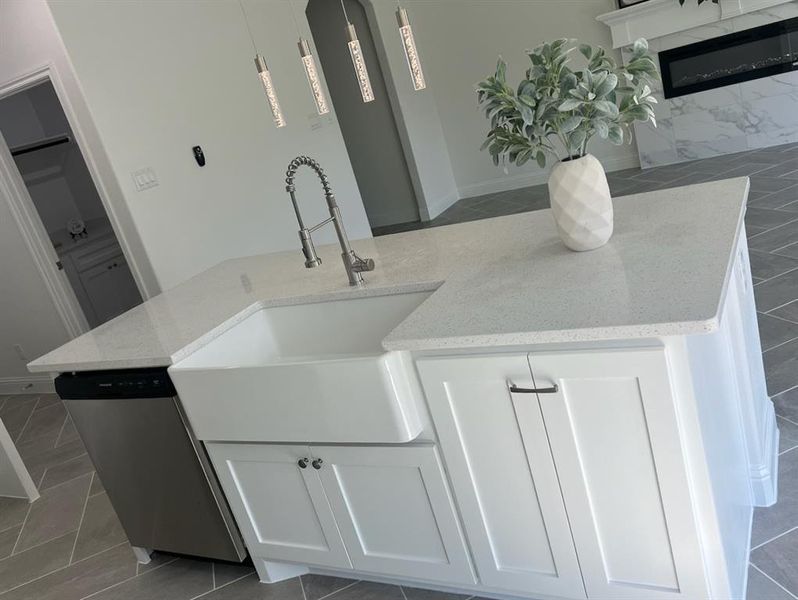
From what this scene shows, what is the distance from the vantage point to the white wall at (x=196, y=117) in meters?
3.85

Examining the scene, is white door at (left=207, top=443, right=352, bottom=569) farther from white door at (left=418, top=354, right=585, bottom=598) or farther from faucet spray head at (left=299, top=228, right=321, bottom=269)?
faucet spray head at (left=299, top=228, right=321, bottom=269)

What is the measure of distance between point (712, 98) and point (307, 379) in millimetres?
5870

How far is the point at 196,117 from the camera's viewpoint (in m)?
4.45

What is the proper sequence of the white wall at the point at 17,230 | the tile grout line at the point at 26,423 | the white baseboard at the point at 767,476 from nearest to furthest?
the white baseboard at the point at 767,476 < the white wall at the point at 17,230 < the tile grout line at the point at 26,423

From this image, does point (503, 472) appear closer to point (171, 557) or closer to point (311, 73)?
point (311, 73)

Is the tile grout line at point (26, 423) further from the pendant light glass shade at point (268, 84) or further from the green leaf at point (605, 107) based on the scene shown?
the green leaf at point (605, 107)

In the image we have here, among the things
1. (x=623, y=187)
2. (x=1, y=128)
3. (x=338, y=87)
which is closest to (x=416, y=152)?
(x=338, y=87)

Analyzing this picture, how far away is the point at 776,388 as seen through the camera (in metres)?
2.58

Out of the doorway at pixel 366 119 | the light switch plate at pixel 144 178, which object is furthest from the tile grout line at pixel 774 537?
the doorway at pixel 366 119

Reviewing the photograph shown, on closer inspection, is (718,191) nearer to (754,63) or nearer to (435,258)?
(435,258)

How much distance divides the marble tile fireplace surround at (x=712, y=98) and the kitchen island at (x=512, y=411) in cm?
471

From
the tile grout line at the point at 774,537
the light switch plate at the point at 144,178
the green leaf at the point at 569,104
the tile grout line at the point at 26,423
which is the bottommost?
the tile grout line at the point at 774,537

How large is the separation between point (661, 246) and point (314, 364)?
94cm

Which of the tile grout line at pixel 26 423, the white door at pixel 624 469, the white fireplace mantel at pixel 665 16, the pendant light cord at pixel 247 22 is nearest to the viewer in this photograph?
the white door at pixel 624 469
